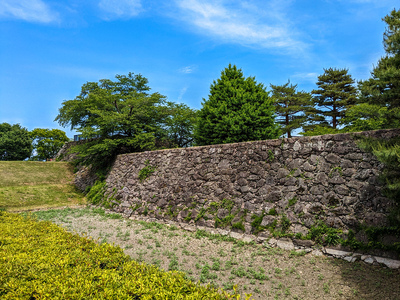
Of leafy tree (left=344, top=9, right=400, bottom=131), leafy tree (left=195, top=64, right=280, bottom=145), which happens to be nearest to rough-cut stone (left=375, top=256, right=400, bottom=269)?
leafy tree (left=344, top=9, right=400, bottom=131)

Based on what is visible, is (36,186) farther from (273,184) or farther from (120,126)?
(273,184)

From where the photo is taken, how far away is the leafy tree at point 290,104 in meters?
22.4

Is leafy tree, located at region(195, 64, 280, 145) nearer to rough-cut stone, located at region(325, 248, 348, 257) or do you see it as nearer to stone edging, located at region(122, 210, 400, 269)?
stone edging, located at region(122, 210, 400, 269)

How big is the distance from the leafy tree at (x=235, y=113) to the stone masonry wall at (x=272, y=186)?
10.0 feet

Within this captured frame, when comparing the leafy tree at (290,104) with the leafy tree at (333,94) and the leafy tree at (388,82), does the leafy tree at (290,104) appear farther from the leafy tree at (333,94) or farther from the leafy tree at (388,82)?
the leafy tree at (388,82)

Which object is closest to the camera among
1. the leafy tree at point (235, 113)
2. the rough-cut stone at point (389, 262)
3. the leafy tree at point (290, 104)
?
the rough-cut stone at point (389, 262)

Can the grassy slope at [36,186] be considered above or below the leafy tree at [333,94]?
below

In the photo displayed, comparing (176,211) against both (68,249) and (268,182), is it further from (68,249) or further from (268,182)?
(68,249)

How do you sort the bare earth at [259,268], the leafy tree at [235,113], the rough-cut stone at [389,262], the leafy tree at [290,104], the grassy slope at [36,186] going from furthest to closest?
the leafy tree at [290,104], the grassy slope at [36,186], the leafy tree at [235,113], the rough-cut stone at [389,262], the bare earth at [259,268]

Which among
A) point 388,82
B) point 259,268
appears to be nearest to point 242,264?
point 259,268

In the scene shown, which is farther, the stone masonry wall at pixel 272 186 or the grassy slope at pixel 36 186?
the grassy slope at pixel 36 186

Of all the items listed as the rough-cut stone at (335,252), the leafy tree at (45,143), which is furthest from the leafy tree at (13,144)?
the rough-cut stone at (335,252)

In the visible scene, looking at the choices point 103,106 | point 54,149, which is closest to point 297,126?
point 103,106

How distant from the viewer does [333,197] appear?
18.9 ft
